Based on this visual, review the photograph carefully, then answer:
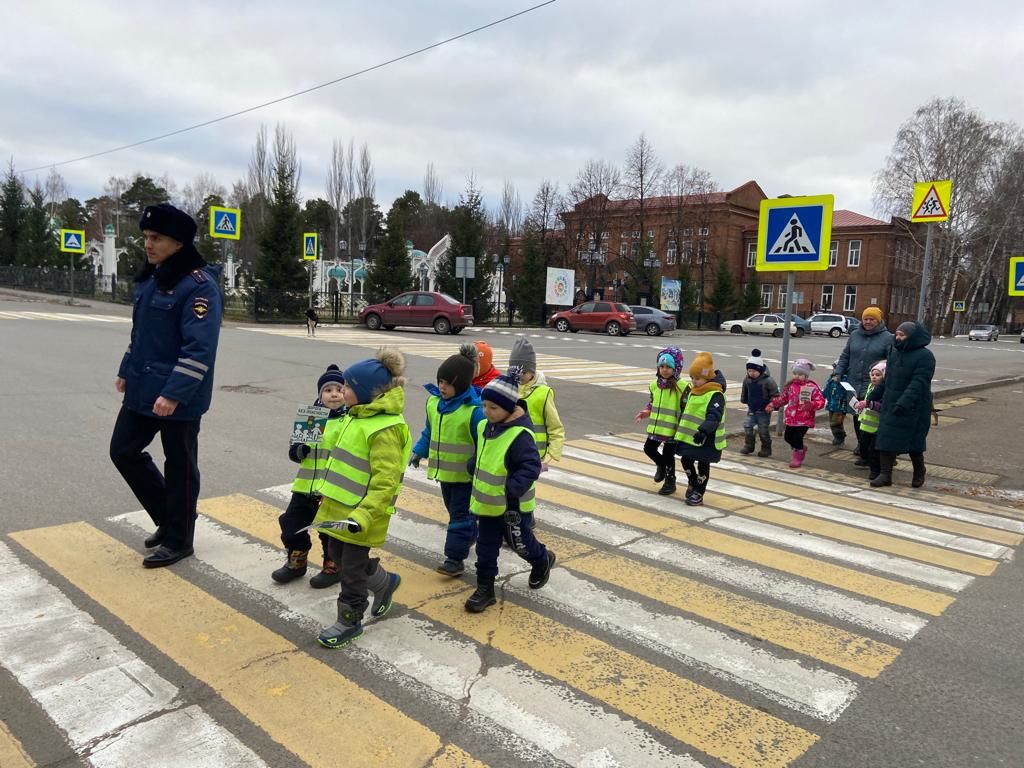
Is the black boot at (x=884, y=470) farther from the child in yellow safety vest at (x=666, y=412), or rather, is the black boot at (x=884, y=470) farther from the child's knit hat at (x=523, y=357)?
the child's knit hat at (x=523, y=357)

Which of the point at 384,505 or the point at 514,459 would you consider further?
the point at 514,459

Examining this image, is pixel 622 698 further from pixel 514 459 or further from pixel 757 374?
pixel 757 374

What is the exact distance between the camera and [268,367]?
553 inches

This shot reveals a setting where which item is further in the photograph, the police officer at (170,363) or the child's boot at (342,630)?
the police officer at (170,363)

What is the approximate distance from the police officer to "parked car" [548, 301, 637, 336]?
99.2ft

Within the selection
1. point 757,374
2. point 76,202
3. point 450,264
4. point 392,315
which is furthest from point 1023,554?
point 76,202

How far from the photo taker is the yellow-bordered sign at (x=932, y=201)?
986 centimetres

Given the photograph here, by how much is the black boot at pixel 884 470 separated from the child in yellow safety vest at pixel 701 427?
2.32 m

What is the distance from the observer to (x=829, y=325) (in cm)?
4666

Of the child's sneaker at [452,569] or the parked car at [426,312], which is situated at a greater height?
the parked car at [426,312]

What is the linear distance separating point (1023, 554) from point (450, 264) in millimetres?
35992

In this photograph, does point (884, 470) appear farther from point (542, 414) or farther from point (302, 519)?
point (302, 519)

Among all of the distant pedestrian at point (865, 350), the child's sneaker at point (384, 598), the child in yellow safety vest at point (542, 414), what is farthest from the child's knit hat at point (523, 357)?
the distant pedestrian at point (865, 350)

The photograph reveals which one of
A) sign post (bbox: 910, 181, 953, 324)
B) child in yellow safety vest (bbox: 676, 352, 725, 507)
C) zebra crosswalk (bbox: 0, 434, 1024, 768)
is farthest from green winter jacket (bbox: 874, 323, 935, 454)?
sign post (bbox: 910, 181, 953, 324)
